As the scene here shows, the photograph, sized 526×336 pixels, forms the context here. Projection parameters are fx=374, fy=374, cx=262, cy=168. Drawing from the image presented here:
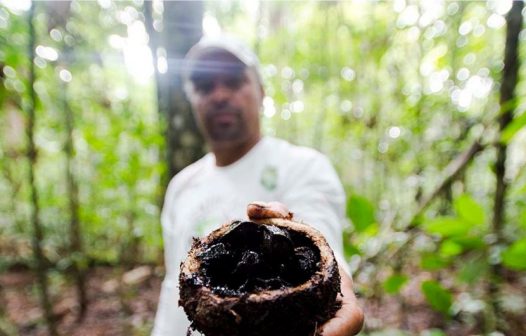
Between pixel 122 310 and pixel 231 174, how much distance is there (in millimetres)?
3820

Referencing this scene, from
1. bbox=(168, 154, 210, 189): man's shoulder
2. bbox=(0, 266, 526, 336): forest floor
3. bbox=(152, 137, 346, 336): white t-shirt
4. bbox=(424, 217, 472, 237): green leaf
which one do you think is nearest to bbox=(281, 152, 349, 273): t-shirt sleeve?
bbox=(152, 137, 346, 336): white t-shirt

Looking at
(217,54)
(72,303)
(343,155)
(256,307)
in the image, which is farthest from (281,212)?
(343,155)

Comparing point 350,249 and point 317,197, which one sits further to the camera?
point 350,249

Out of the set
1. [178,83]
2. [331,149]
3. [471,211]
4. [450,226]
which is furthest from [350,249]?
[331,149]

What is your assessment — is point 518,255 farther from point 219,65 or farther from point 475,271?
point 219,65

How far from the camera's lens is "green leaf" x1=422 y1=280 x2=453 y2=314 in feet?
7.63

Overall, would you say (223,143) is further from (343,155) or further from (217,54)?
(343,155)

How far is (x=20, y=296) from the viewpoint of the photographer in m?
6.25

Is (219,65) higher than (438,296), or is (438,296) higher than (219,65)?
(219,65)

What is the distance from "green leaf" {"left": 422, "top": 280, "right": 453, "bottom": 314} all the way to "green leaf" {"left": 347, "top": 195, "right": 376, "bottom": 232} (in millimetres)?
646

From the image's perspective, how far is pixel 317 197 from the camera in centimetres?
173

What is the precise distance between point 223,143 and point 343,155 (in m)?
6.84

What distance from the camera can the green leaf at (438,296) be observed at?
2326 millimetres

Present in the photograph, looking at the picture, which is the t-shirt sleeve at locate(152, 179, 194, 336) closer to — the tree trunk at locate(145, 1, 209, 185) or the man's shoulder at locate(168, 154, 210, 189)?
the man's shoulder at locate(168, 154, 210, 189)
